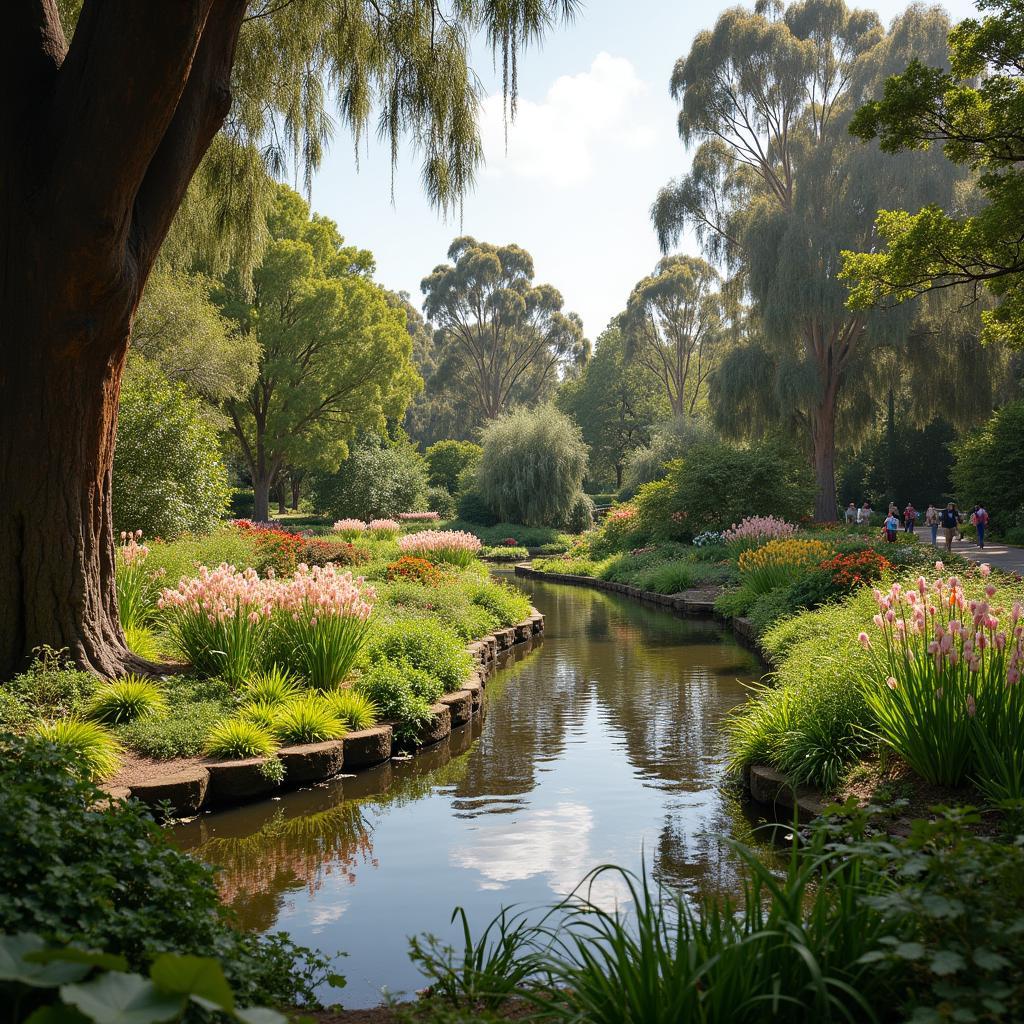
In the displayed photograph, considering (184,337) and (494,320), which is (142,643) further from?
(494,320)

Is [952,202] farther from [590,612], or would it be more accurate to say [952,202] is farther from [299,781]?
[299,781]

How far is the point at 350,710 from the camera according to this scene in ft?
24.8

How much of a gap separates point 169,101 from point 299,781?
4.75m

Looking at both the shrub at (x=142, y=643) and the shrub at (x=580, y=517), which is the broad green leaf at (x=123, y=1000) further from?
the shrub at (x=580, y=517)

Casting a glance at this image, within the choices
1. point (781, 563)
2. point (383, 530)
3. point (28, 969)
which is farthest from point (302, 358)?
point (28, 969)

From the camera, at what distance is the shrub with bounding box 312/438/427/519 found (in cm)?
3678

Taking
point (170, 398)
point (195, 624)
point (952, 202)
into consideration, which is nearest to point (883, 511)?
point (952, 202)

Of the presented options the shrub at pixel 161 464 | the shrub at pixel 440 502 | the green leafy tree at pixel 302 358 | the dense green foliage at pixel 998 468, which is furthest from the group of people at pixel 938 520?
the shrub at pixel 440 502

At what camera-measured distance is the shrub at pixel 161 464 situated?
49.3ft

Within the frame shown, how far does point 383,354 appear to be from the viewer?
3262cm

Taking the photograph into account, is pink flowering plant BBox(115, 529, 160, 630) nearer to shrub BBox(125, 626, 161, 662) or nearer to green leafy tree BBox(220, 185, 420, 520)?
shrub BBox(125, 626, 161, 662)

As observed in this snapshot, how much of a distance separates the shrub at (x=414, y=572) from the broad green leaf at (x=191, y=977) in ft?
40.9

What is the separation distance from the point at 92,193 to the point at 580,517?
3315 centimetres

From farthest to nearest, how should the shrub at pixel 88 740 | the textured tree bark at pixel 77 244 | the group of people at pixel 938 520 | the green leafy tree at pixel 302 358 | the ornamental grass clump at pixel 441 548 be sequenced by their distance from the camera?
1. the green leafy tree at pixel 302 358
2. the group of people at pixel 938 520
3. the ornamental grass clump at pixel 441 548
4. the textured tree bark at pixel 77 244
5. the shrub at pixel 88 740
